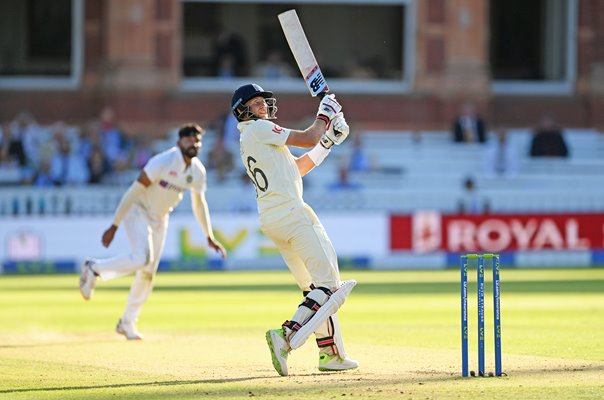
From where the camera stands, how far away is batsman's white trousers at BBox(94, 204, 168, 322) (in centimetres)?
1220

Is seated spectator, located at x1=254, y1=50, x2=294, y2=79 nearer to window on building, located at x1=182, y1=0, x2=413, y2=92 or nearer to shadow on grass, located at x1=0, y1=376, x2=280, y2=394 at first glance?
window on building, located at x1=182, y1=0, x2=413, y2=92

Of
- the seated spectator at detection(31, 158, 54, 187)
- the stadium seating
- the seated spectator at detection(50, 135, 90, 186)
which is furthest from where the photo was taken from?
the seated spectator at detection(50, 135, 90, 186)

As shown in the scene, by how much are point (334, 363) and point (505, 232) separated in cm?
1393

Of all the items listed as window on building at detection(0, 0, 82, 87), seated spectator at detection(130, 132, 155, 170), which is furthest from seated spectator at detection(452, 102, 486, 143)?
window on building at detection(0, 0, 82, 87)

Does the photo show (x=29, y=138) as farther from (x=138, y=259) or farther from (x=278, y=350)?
(x=278, y=350)

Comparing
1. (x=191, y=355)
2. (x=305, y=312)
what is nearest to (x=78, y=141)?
(x=191, y=355)

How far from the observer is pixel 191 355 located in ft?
34.7

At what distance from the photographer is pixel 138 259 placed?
12.2 m

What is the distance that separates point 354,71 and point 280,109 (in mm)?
2051

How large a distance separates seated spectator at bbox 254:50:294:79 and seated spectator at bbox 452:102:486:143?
364 centimetres

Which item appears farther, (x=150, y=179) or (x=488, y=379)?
(x=150, y=179)

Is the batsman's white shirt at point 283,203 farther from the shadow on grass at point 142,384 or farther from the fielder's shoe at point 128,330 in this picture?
the fielder's shoe at point 128,330

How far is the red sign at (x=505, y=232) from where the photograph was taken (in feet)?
74.7

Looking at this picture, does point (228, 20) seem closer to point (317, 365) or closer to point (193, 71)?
point (193, 71)
